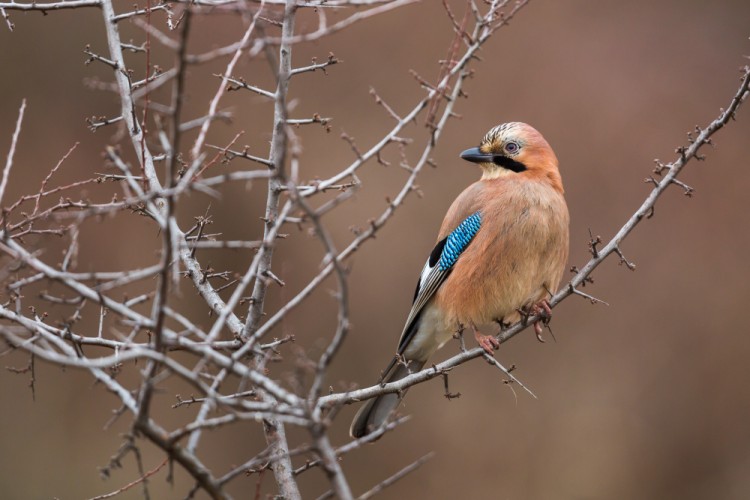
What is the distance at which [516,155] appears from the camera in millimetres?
5461

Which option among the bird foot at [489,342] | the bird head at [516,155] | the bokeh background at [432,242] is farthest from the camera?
the bokeh background at [432,242]

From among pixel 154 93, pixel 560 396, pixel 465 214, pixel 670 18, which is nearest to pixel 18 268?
pixel 465 214

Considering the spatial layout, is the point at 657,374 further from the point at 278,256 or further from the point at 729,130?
the point at 278,256

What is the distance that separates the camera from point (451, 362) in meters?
4.23

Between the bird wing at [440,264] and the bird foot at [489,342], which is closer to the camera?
the bird foot at [489,342]

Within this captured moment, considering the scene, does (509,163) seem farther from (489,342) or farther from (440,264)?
(489,342)

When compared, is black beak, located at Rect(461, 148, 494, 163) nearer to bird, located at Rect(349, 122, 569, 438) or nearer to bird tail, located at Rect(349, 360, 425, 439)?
bird, located at Rect(349, 122, 569, 438)

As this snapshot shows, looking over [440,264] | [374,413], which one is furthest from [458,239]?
[374,413]

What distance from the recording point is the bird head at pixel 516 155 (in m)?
5.43

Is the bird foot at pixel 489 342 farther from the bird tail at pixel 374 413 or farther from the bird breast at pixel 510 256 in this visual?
the bird tail at pixel 374 413

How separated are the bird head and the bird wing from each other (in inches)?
14.3

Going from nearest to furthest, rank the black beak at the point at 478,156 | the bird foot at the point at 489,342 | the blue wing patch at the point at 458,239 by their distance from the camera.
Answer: the bird foot at the point at 489,342
the blue wing patch at the point at 458,239
the black beak at the point at 478,156

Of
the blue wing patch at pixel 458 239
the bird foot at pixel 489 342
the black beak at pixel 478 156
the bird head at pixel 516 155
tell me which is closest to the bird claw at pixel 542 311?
the bird foot at pixel 489 342

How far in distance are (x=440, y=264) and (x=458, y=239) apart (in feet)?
0.67
